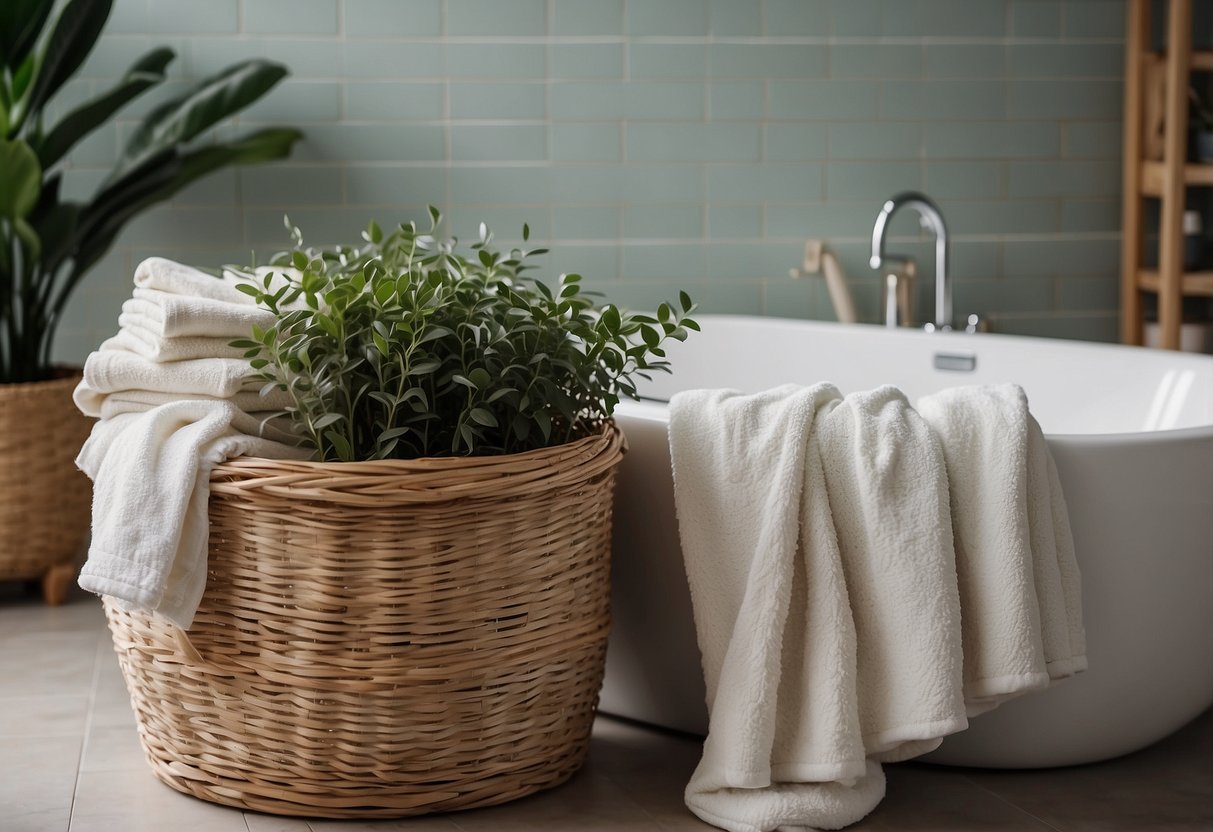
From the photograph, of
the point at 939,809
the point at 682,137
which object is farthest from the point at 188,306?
the point at 682,137

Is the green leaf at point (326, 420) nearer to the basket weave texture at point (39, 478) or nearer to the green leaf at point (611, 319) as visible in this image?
the green leaf at point (611, 319)

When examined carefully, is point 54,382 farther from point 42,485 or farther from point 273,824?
point 273,824

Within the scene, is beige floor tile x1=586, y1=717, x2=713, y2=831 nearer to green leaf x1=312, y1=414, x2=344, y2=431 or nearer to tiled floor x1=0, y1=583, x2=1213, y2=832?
tiled floor x1=0, y1=583, x2=1213, y2=832

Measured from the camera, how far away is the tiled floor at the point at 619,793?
1.95 metres

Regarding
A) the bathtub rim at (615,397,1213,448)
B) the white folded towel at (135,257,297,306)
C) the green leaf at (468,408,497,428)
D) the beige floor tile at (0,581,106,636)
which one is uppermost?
the white folded towel at (135,257,297,306)

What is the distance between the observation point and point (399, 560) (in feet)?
5.94

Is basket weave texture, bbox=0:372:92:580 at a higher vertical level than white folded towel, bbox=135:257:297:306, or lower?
lower

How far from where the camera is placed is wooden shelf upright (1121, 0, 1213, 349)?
11.6ft

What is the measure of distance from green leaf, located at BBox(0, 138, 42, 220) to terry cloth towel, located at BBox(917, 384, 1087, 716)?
6.04ft

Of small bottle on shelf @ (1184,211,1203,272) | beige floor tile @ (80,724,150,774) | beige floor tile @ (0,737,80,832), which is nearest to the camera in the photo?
beige floor tile @ (0,737,80,832)

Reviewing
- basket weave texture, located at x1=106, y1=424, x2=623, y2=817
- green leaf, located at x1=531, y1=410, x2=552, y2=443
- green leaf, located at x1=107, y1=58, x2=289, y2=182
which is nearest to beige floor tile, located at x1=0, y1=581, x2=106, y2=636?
green leaf, located at x1=107, y1=58, x2=289, y2=182

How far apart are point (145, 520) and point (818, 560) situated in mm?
856

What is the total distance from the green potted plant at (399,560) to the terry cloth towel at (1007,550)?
456mm

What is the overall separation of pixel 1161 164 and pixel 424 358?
253 cm
